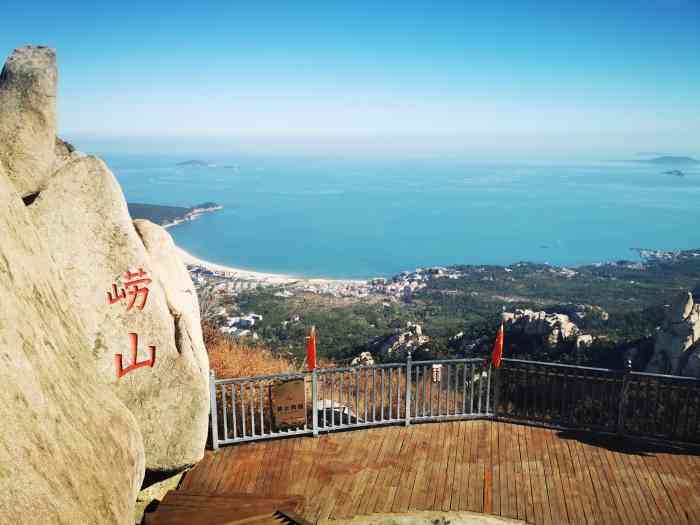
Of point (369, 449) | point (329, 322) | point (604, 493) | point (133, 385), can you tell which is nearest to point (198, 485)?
point (133, 385)

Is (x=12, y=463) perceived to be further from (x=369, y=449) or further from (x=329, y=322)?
(x=329, y=322)

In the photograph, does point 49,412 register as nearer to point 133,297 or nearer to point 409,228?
point 133,297

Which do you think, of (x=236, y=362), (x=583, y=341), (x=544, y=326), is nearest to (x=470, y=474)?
(x=236, y=362)

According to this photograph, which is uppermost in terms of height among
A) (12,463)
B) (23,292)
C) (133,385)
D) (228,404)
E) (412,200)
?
(23,292)

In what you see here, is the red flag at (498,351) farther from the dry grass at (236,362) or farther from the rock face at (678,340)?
the rock face at (678,340)

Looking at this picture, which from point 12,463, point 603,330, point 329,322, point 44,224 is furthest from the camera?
point 329,322
